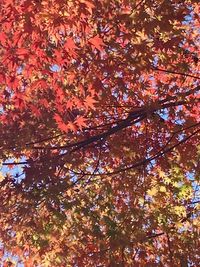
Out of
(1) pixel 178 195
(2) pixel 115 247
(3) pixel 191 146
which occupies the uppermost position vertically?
(3) pixel 191 146

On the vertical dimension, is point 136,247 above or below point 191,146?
below

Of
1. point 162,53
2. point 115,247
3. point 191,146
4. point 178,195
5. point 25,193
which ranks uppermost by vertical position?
point 162,53

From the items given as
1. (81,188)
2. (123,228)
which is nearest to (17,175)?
(81,188)

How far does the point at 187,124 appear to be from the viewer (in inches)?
250

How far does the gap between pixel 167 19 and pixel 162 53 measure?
901 mm

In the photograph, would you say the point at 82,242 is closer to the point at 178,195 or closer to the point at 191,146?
the point at 178,195

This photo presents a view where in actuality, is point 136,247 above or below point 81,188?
below

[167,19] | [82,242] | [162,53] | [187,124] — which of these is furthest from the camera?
[82,242]

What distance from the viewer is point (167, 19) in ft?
16.3

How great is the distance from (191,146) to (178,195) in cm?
103

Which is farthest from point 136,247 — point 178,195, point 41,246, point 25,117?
point 25,117

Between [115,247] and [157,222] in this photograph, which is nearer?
[115,247]

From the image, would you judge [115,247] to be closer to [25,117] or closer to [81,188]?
[81,188]

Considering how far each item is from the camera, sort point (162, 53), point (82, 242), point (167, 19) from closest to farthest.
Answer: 1. point (167, 19)
2. point (162, 53)
3. point (82, 242)
